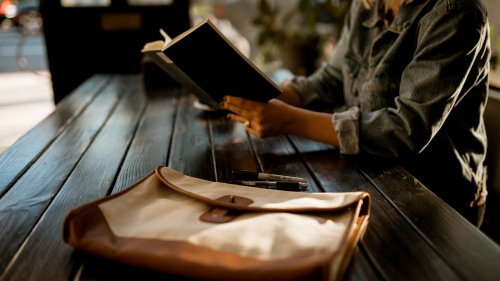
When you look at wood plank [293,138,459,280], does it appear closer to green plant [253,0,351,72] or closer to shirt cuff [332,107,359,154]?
shirt cuff [332,107,359,154]

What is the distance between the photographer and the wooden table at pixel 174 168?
65cm

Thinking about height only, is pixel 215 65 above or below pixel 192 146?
above

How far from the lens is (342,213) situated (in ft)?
2.35

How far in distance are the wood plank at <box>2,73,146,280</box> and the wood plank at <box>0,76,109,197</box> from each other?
55 mm

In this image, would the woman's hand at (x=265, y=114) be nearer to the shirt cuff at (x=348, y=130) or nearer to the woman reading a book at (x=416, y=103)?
the woman reading a book at (x=416, y=103)

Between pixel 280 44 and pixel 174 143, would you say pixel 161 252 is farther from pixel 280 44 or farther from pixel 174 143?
pixel 280 44

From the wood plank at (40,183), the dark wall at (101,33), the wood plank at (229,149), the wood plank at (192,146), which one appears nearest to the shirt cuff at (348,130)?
the wood plank at (229,149)

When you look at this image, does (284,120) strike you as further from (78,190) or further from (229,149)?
(78,190)

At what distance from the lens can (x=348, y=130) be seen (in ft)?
3.69

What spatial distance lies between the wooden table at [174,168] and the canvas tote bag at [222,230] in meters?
0.04

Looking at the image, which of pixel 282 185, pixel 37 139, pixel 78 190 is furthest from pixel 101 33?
pixel 282 185

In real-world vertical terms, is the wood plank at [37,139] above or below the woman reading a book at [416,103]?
below

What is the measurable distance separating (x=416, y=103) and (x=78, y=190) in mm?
759

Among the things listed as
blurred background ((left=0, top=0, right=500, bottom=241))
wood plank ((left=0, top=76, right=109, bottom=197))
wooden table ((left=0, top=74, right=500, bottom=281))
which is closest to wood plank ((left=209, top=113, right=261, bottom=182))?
wooden table ((left=0, top=74, right=500, bottom=281))
